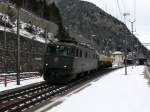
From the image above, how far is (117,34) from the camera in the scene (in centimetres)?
17388

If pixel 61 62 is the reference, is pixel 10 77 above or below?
below

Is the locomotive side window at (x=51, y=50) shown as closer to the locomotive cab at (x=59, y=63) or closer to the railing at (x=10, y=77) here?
the locomotive cab at (x=59, y=63)

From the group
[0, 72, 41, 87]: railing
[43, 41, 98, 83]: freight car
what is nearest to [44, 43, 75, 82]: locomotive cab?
[43, 41, 98, 83]: freight car

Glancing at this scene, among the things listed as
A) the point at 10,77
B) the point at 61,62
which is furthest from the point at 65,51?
the point at 10,77

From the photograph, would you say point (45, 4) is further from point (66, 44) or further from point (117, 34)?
point (117, 34)

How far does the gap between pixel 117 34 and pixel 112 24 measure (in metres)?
6.78

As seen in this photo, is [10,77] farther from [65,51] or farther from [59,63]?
[65,51]

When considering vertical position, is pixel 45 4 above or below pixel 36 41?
above

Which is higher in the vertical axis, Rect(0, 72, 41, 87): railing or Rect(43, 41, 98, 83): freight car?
Rect(43, 41, 98, 83): freight car

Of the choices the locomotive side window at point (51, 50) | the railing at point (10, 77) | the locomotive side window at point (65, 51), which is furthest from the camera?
the locomotive side window at point (51, 50)

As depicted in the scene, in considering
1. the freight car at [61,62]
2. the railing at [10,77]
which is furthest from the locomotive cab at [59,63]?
the railing at [10,77]

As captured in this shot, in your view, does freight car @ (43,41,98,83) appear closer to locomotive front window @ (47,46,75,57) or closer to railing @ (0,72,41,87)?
locomotive front window @ (47,46,75,57)

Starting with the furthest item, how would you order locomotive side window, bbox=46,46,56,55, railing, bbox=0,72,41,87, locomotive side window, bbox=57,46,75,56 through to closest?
locomotive side window, bbox=46,46,56,55
locomotive side window, bbox=57,46,75,56
railing, bbox=0,72,41,87

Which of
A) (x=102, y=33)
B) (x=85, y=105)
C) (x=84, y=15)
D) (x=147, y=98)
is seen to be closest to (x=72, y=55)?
(x=147, y=98)
